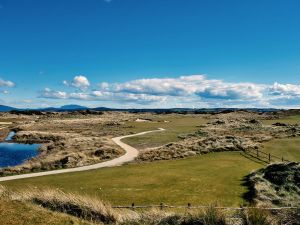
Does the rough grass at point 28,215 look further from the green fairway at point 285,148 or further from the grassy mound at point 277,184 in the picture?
the green fairway at point 285,148

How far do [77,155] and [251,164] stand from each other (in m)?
23.0

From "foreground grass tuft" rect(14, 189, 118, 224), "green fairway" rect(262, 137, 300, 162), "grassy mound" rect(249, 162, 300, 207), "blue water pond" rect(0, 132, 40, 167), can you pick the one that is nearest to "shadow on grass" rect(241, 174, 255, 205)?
"grassy mound" rect(249, 162, 300, 207)

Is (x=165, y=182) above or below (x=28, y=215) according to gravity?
below

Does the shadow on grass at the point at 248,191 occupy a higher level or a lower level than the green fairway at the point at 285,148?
lower

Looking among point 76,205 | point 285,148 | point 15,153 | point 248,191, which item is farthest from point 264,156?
point 15,153

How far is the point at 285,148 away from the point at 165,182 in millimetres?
27531

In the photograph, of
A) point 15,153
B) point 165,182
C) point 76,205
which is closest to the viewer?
point 76,205

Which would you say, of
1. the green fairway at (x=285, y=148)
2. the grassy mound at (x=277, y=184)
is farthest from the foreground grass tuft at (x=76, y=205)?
the green fairway at (x=285, y=148)

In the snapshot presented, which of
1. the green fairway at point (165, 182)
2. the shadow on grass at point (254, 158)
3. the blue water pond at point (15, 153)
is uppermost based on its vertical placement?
the shadow on grass at point (254, 158)

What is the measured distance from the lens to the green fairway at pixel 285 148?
46969 millimetres

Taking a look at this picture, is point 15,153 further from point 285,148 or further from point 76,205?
point 76,205

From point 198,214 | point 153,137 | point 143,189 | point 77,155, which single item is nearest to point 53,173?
point 77,155

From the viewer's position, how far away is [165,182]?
105 feet

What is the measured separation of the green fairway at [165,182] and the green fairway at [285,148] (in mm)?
6666
